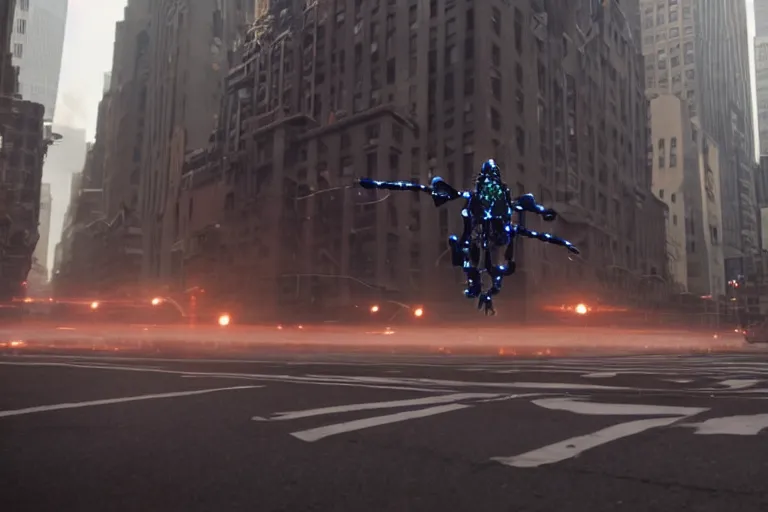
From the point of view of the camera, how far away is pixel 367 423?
428 centimetres

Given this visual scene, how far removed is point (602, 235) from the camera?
26141 mm

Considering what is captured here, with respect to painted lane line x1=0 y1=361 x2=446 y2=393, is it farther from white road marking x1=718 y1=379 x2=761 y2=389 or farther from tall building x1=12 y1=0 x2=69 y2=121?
tall building x1=12 y1=0 x2=69 y2=121

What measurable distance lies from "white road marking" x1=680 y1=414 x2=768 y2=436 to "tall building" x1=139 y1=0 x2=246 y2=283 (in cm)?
1710

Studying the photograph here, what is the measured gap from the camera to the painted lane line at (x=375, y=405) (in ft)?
15.1

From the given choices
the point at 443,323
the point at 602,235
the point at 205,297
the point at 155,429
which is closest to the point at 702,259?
the point at 602,235

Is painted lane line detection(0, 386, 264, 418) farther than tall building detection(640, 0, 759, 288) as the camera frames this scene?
No

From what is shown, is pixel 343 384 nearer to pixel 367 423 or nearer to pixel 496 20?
pixel 367 423

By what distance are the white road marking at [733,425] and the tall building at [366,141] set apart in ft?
44.7

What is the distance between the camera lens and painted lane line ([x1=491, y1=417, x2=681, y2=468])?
3.20 meters

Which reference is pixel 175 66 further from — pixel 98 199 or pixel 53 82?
pixel 98 199

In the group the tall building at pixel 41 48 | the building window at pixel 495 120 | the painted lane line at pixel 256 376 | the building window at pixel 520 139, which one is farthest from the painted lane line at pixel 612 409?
the tall building at pixel 41 48

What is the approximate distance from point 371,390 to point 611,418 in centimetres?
250

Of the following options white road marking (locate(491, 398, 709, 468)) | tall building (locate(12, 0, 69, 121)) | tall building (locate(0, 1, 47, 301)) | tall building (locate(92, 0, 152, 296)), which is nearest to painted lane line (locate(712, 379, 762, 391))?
white road marking (locate(491, 398, 709, 468))

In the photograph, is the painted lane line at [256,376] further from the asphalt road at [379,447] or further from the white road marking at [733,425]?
the white road marking at [733,425]
